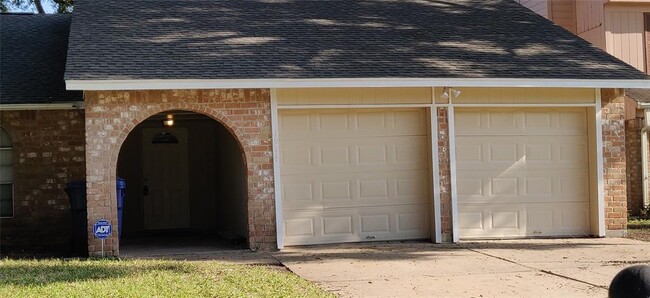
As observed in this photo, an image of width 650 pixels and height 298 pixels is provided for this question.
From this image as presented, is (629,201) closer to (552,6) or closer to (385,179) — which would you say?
(552,6)

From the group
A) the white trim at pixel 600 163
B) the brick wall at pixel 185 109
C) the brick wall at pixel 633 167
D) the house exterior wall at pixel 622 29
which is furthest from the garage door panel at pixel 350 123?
the house exterior wall at pixel 622 29

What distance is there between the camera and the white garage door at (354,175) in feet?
45.4

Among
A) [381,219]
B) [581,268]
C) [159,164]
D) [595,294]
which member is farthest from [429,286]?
[159,164]

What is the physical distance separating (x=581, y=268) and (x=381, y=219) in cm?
408

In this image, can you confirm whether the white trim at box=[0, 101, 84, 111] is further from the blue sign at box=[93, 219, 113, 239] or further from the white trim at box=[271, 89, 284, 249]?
the white trim at box=[271, 89, 284, 249]

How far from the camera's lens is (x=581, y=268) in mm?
10938

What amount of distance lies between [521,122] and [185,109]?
578cm

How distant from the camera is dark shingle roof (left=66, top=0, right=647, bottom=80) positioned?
13234 mm

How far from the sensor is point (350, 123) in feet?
46.3

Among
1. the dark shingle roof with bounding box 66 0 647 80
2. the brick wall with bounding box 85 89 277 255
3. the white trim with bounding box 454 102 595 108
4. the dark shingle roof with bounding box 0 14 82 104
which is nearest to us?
the brick wall with bounding box 85 89 277 255

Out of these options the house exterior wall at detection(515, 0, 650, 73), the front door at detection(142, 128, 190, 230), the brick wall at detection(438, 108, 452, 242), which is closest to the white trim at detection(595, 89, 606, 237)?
the brick wall at detection(438, 108, 452, 242)

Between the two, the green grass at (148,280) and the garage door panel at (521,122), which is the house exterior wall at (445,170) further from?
the green grass at (148,280)

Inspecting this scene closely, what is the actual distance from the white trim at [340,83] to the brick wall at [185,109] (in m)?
0.49

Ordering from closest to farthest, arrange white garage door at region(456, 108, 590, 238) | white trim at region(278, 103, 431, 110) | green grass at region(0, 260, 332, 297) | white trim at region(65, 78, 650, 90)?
green grass at region(0, 260, 332, 297)
white trim at region(65, 78, 650, 90)
white trim at region(278, 103, 431, 110)
white garage door at region(456, 108, 590, 238)
